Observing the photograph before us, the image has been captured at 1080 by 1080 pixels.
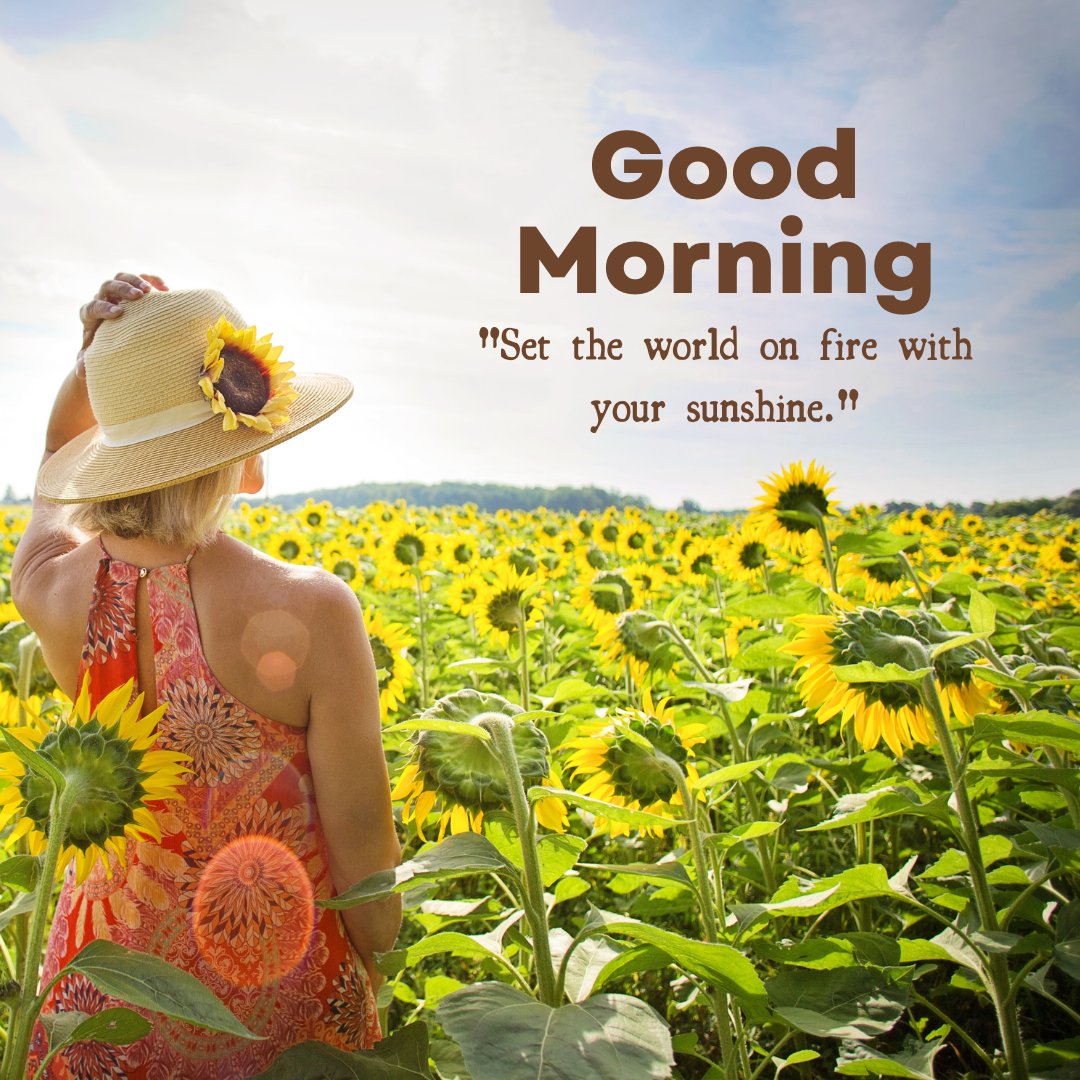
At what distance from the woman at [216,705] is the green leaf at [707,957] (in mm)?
615

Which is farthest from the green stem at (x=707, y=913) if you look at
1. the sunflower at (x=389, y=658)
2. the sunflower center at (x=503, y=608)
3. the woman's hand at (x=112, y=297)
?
the sunflower center at (x=503, y=608)

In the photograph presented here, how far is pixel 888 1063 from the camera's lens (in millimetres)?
1319

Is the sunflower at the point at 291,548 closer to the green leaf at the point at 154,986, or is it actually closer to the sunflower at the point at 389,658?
the sunflower at the point at 389,658

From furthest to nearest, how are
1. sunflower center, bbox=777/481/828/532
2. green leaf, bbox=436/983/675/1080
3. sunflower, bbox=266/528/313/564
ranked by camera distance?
sunflower, bbox=266/528/313/564 < sunflower center, bbox=777/481/828/532 < green leaf, bbox=436/983/675/1080

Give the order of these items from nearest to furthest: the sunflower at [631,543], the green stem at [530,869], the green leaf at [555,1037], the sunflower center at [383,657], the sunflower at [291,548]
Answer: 1. the green leaf at [555,1037]
2. the green stem at [530,869]
3. the sunflower center at [383,657]
4. the sunflower at [631,543]
5. the sunflower at [291,548]

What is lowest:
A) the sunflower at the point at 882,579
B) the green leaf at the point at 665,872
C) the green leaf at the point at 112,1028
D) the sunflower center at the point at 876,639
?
the green leaf at the point at 112,1028

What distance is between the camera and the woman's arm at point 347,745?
Result: 1.54 metres

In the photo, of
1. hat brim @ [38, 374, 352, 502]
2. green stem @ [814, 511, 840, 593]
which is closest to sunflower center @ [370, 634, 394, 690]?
hat brim @ [38, 374, 352, 502]

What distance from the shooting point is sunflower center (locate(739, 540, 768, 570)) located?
4.37 m

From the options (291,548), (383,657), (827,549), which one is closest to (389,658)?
(383,657)

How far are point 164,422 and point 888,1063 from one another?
57.9 inches

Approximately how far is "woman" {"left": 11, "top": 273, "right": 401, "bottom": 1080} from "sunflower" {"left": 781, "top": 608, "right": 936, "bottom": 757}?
30.4 inches

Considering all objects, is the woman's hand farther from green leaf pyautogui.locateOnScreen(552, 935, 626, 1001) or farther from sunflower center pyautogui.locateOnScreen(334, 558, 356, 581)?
sunflower center pyautogui.locateOnScreen(334, 558, 356, 581)

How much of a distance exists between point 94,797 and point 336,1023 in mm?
709
